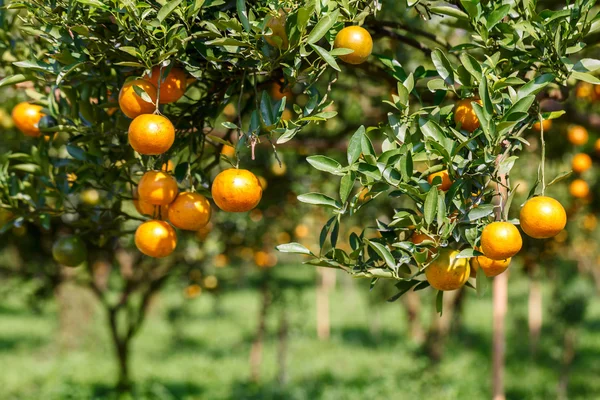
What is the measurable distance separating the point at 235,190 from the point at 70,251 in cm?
70

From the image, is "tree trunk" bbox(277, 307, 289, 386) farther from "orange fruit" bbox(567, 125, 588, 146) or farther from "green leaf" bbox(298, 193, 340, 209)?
"green leaf" bbox(298, 193, 340, 209)

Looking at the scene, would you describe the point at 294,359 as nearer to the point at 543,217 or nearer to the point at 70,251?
the point at 70,251

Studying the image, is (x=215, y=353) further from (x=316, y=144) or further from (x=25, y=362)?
(x=316, y=144)

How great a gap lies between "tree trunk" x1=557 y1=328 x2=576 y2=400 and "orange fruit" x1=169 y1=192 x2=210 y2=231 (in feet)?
15.7

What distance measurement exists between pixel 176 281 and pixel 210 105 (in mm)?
3584

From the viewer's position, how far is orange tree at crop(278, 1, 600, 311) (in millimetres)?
1140

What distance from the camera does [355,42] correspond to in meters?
1.21

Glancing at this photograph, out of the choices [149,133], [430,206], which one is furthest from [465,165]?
[149,133]

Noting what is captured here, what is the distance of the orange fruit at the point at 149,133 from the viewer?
1219mm

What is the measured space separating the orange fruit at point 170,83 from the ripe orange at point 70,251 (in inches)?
24.6

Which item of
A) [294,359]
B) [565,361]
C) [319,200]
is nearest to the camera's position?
[319,200]

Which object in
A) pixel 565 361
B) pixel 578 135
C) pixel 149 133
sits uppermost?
pixel 578 135

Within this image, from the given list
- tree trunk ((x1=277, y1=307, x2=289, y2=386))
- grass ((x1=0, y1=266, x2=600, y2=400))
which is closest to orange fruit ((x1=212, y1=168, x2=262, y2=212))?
grass ((x1=0, y1=266, x2=600, y2=400))

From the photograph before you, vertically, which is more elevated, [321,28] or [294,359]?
[321,28]
